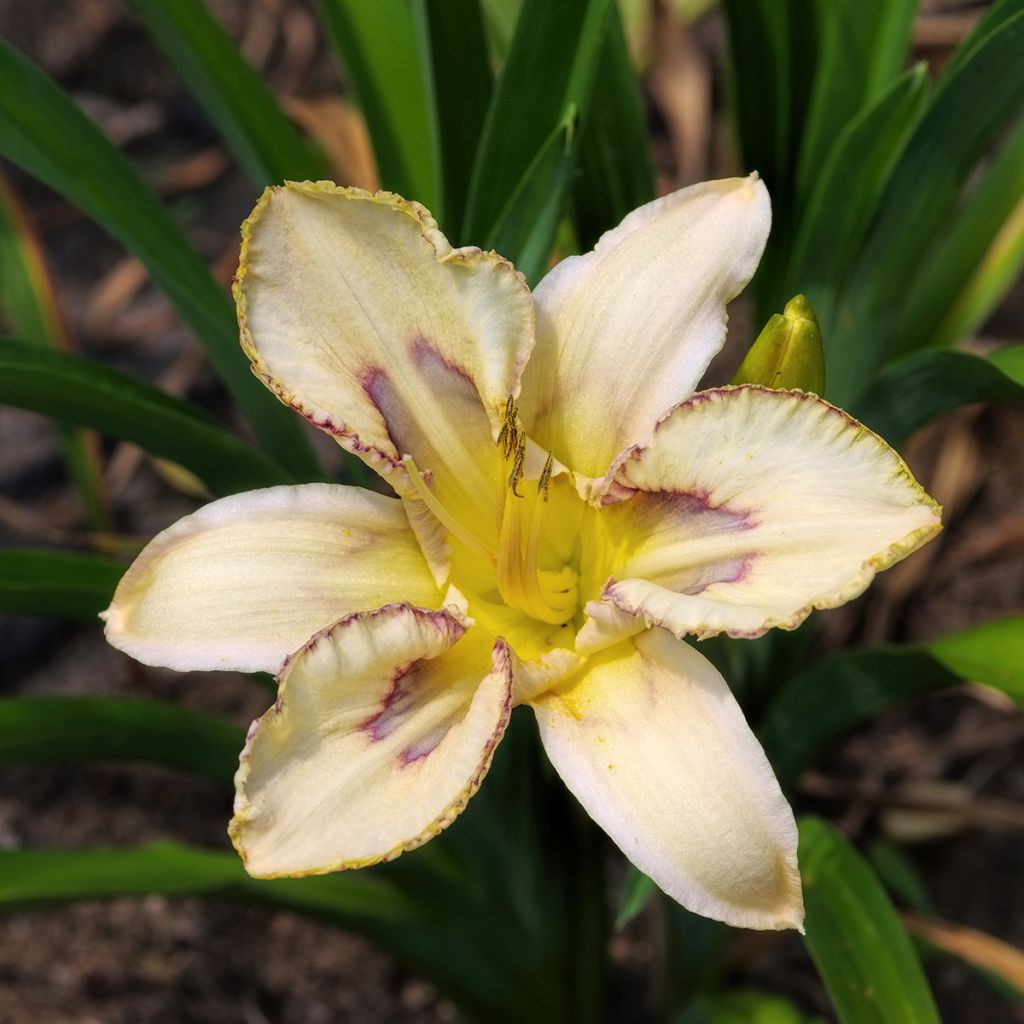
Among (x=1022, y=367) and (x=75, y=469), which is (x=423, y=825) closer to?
(x=1022, y=367)

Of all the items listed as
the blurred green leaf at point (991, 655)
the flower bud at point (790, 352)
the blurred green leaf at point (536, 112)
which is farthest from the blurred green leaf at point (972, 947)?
the blurred green leaf at point (536, 112)

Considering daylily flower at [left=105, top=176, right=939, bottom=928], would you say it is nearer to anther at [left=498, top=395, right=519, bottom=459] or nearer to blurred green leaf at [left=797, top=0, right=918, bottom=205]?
anther at [left=498, top=395, right=519, bottom=459]

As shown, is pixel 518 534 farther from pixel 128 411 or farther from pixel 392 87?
pixel 392 87

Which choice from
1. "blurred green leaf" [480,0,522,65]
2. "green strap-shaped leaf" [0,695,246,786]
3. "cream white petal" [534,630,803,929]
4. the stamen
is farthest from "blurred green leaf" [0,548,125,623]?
"blurred green leaf" [480,0,522,65]

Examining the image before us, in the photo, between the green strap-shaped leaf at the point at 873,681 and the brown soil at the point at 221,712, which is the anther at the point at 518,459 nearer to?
the green strap-shaped leaf at the point at 873,681

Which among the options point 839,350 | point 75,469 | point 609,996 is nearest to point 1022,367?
point 839,350

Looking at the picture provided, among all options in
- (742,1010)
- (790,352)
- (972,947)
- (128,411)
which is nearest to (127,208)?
(128,411)
